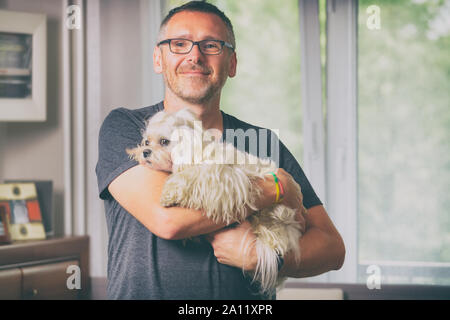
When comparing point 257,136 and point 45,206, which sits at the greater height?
point 257,136

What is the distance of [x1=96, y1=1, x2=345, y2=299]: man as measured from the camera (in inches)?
46.2

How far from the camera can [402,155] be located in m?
1.72

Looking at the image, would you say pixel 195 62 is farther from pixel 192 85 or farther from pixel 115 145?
pixel 115 145

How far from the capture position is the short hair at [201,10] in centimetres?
136

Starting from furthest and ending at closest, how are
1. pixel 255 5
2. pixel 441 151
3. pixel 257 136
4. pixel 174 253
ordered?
pixel 441 151
pixel 255 5
pixel 257 136
pixel 174 253

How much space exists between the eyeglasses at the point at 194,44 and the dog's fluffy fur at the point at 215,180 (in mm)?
182

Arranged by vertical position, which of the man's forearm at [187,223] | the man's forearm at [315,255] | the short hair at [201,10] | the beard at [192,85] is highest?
the short hair at [201,10]

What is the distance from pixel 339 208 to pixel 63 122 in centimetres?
119

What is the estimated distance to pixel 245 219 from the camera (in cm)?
123

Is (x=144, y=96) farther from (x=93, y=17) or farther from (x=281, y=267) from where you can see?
(x=281, y=267)

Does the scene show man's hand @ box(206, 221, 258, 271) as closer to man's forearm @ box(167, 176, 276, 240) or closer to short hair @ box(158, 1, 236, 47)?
man's forearm @ box(167, 176, 276, 240)

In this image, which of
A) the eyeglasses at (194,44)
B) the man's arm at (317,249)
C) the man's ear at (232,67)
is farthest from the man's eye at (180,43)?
the man's arm at (317,249)

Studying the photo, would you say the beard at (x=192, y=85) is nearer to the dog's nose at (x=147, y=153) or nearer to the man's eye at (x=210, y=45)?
the man's eye at (x=210, y=45)
